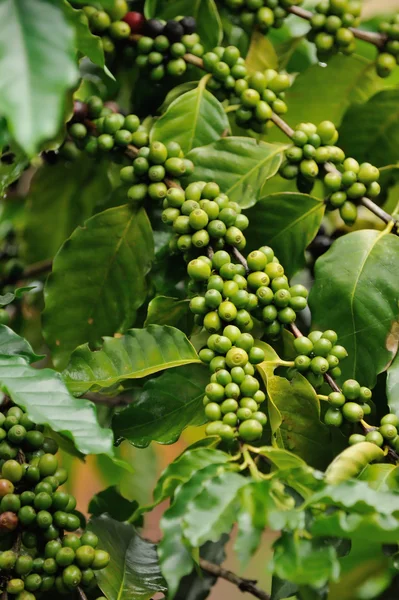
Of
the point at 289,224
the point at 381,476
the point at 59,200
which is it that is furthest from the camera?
the point at 59,200

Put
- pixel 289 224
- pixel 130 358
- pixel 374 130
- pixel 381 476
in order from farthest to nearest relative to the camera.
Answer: pixel 374 130 → pixel 289 224 → pixel 130 358 → pixel 381 476

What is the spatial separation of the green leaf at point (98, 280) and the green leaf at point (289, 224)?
135mm

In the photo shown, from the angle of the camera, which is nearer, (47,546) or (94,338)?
(47,546)

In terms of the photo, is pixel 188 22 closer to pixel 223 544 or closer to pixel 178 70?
pixel 178 70

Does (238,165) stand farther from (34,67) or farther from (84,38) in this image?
(34,67)

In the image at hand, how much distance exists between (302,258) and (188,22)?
321 mm

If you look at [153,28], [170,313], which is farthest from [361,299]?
[153,28]

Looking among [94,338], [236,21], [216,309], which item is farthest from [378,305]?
[236,21]

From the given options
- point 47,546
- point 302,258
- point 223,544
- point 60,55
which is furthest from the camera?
point 223,544

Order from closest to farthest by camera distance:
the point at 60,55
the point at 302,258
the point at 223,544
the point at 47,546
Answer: the point at 60,55, the point at 47,546, the point at 302,258, the point at 223,544

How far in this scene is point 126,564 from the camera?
0.78 m

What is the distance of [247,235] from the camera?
87 cm

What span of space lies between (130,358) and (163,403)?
58 mm

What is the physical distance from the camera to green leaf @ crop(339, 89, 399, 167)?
94 cm
